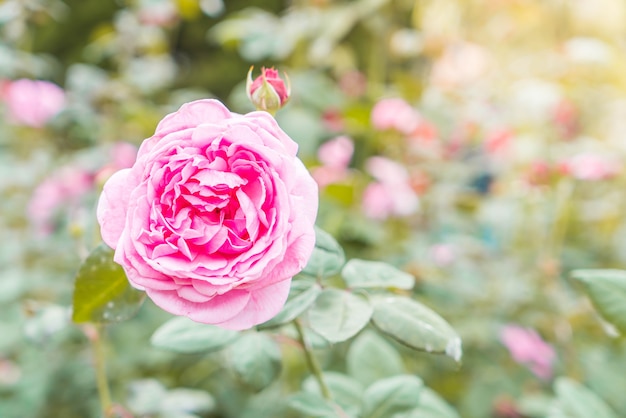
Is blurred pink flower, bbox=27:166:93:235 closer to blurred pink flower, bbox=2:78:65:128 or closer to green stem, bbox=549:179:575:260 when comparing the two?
blurred pink flower, bbox=2:78:65:128

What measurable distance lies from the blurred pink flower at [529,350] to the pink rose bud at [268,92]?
90 centimetres

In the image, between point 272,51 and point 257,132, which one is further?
point 272,51

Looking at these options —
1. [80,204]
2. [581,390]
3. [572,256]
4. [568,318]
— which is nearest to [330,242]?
[581,390]

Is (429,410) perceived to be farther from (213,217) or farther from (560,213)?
(560,213)

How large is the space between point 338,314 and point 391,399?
14 cm

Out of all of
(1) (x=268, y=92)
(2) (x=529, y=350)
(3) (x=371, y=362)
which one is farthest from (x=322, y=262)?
(2) (x=529, y=350)

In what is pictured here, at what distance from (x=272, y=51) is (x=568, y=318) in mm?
811

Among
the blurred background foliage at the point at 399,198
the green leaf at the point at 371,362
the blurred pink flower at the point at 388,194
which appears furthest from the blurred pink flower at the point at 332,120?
the green leaf at the point at 371,362

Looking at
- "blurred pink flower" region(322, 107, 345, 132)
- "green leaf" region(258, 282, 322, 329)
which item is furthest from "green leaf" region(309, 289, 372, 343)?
"blurred pink flower" region(322, 107, 345, 132)

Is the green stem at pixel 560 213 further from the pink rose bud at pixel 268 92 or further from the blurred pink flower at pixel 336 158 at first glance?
the pink rose bud at pixel 268 92

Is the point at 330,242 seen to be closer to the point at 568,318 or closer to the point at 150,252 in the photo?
the point at 150,252

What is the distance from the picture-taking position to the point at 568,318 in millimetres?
1131

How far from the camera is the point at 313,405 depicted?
577 millimetres

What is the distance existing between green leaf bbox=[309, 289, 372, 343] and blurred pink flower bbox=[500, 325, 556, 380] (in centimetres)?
80
